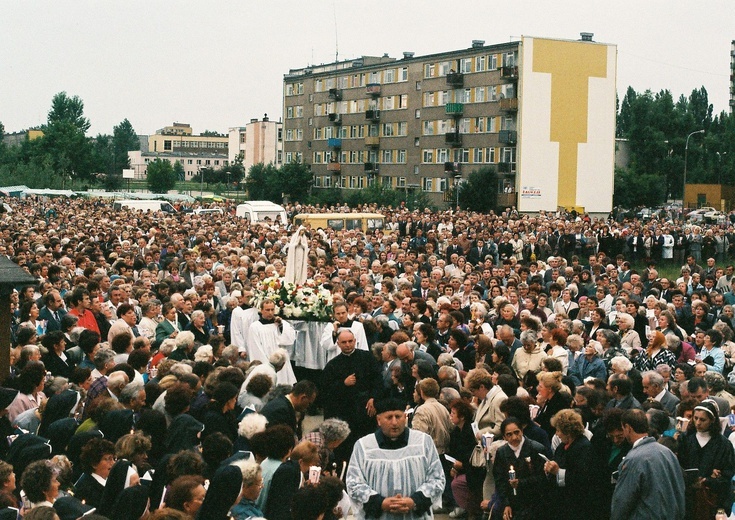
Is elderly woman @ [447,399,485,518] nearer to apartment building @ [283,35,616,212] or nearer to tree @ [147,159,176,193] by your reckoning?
apartment building @ [283,35,616,212]

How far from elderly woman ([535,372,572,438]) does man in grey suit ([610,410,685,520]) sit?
1.98 m

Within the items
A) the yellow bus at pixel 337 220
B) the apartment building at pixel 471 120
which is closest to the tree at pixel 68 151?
the apartment building at pixel 471 120

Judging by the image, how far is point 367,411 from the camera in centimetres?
1018

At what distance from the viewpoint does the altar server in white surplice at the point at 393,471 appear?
21.7 ft

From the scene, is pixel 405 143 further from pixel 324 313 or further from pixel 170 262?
pixel 324 313

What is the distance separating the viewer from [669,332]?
1270cm

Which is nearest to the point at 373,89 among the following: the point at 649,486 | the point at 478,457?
the point at 478,457

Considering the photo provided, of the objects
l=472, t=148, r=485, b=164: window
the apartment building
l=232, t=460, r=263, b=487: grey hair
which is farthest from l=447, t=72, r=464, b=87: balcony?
l=232, t=460, r=263, b=487: grey hair

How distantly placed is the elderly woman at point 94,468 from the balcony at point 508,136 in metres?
65.5

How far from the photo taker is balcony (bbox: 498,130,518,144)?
231 feet

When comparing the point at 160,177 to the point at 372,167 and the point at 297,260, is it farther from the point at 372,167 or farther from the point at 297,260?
the point at 297,260

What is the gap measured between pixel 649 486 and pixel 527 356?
4568 millimetres

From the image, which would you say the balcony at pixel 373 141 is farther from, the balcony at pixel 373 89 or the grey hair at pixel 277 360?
the grey hair at pixel 277 360

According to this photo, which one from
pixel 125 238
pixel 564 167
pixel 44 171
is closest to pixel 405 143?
pixel 564 167
